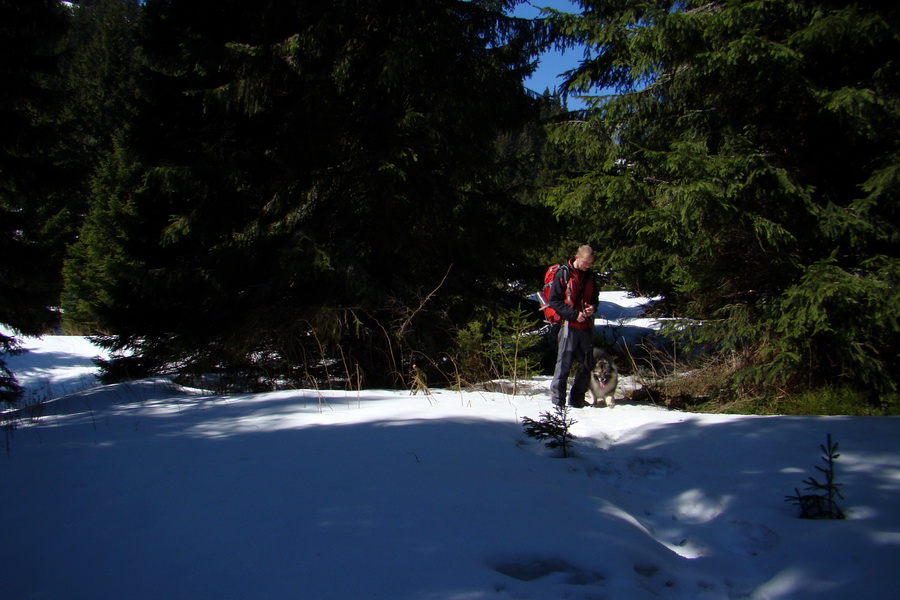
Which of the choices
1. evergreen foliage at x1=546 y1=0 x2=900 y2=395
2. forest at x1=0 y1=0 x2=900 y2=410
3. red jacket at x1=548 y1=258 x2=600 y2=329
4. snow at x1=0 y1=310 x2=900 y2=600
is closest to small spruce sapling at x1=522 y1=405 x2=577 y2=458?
snow at x1=0 y1=310 x2=900 y2=600

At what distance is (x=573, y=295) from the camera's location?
5973 millimetres

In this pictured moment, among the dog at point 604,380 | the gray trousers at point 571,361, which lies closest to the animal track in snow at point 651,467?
the gray trousers at point 571,361

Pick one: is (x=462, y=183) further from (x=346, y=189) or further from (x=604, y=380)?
(x=604, y=380)

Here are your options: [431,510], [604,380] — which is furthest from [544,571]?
[604,380]

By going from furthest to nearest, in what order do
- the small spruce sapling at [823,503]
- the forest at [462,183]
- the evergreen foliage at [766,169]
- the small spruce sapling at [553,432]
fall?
the forest at [462,183] < the evergreen foliage at [766,169] < the small spruce sapling at [553,432] < the small spruce sapling at [823,503]

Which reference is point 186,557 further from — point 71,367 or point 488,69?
point 71,367

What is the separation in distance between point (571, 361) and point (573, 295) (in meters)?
0.72

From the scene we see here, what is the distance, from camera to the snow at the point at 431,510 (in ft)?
7.38

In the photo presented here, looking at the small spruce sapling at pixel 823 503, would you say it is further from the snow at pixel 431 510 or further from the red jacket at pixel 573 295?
the red jacket at pixel 573 295

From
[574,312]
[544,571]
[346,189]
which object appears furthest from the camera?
[346,189]

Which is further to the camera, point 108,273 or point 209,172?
point 108,273

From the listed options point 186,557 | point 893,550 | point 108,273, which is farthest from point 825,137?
point 108,273

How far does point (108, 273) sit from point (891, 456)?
10.0 m

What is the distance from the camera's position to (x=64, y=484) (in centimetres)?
311
